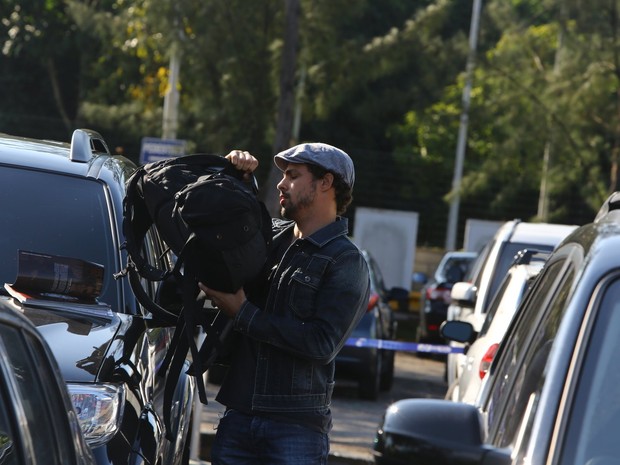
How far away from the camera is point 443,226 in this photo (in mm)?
34250

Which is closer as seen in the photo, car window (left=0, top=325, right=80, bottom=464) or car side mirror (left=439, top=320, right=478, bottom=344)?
car window (left=0, top=325, right=80, bottom=464)

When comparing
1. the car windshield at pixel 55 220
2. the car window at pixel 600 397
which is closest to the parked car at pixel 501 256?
the car windshield at pixel 55 220

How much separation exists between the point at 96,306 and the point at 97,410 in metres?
1.02

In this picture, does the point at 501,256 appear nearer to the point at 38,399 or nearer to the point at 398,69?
the point at 38,399

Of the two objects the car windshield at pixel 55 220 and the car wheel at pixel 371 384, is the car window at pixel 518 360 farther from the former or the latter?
the car wheel at pixel 371 384

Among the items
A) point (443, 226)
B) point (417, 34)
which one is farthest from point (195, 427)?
point (443, 226)

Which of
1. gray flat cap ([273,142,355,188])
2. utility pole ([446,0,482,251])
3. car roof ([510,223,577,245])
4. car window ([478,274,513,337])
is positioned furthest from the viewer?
utility pole ([446,0,482,251])

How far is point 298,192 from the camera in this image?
189 inches

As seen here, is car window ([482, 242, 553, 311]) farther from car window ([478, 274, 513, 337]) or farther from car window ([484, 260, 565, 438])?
car window ([484, 260, 565, 438])

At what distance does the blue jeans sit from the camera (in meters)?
4.63

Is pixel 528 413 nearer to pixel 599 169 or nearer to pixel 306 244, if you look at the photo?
pixel 306 244

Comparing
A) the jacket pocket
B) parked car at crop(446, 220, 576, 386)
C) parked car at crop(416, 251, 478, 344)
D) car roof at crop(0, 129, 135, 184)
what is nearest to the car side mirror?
parked car at crop(446, 220, 576, 386)

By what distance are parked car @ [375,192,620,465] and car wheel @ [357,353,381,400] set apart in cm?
1079

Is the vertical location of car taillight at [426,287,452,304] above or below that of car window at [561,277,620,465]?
below
